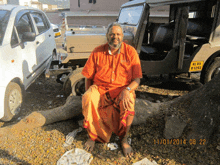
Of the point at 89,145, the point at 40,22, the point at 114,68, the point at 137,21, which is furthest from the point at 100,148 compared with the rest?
the point at 40,22

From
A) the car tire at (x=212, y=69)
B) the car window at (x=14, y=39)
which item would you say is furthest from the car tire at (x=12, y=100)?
the car tire at (x=212, y=69)

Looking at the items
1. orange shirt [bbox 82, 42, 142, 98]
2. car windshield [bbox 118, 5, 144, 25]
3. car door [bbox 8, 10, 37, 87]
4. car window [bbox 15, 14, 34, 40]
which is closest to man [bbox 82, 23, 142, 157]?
orange shirt [bbox 82, 42, 142, 98]

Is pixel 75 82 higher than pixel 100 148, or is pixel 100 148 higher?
pixel 75 82

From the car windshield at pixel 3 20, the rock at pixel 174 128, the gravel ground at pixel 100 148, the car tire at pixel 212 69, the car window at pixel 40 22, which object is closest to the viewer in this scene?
the gravel ground at pixel 100 148

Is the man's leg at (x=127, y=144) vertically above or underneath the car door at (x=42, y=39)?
underneath

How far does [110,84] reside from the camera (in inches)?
103

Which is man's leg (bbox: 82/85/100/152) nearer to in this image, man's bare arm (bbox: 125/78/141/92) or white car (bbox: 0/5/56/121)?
man's bare arm (bbox: 125/78/141/92)

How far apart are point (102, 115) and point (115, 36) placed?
1095mm

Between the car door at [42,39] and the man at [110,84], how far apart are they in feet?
7.76

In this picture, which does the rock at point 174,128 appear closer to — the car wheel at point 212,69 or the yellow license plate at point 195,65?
the yellow license plate at point 195,65

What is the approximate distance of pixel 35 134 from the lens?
2.82m

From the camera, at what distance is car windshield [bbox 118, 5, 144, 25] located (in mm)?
4016

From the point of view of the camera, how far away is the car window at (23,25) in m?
3.69

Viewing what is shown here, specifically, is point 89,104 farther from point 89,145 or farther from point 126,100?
point 89,145
